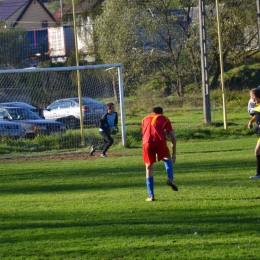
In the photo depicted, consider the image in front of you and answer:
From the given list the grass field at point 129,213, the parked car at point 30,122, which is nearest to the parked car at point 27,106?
the parked car at point 30,122

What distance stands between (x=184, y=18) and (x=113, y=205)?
3266 cm

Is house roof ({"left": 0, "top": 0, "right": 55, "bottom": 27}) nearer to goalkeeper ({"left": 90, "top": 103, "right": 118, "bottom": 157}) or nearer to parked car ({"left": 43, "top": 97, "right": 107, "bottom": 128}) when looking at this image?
parked car ({"left": 43, "top": 97, "right": 107, "bottom": 128})

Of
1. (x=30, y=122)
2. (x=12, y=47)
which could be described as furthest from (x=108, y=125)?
(x=12, y=47)

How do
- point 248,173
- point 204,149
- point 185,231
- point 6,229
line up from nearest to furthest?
point 185,231, point 6,229, point 248,173, point 204,149

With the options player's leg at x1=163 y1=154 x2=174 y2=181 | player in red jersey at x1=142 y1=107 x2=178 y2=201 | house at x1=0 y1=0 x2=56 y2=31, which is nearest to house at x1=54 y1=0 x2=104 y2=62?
house at x1=0 y1=0 x2=56 y2=31

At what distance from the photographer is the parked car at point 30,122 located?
19891 mm

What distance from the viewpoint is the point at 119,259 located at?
22.1 ft

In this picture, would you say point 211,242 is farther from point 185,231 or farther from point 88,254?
point 88,254

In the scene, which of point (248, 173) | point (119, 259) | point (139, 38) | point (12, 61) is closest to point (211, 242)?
point (119, 259)

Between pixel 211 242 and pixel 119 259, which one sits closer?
pixel 119 259

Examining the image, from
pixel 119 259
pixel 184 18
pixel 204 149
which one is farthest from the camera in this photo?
pixel 184 18

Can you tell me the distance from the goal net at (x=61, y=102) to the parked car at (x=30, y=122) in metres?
0.03

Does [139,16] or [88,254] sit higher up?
[139,16]

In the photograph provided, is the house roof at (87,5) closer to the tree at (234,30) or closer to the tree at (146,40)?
the tree at (146,40)
